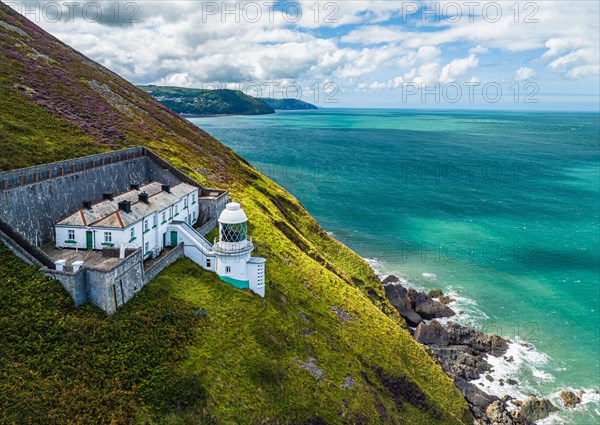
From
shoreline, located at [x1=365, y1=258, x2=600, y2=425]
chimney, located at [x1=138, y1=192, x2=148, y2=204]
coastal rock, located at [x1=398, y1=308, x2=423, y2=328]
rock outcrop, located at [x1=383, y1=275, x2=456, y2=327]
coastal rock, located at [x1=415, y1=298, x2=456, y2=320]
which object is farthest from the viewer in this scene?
coastal rock, located at [x1=415, y1=298, x2=456, y2=320]

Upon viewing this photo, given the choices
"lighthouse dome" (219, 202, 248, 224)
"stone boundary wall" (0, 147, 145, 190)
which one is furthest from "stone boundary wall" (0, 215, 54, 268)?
"lighthouse dome" (219, 202, 248, 224)

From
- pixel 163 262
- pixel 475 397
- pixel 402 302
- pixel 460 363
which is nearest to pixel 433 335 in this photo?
pixel 460 363

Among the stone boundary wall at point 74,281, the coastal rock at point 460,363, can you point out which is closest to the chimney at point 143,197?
the stone boundary wall at point 74,281

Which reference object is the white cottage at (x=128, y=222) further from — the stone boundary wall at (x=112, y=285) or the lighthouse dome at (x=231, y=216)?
the lighthouse dome at (x=231, y=216)

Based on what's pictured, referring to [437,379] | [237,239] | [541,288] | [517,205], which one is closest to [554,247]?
[541,288]

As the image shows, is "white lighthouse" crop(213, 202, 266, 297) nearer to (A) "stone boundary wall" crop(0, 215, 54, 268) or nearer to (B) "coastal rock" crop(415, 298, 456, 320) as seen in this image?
(A) "stone boundary wall" crop(0, 215, 54, 268)

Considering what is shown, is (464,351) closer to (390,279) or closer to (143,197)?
(390,279)
